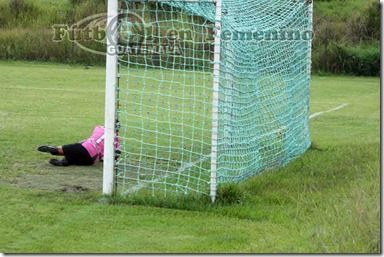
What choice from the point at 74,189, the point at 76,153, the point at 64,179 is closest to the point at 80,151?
the point at 76,153

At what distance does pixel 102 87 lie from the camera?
20547 millimetres

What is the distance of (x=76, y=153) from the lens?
9.54 meters

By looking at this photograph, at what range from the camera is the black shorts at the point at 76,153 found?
31.2ft

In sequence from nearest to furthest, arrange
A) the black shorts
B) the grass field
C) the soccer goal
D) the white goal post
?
the grass field, the white goal post, the soccer goal, the black shorts

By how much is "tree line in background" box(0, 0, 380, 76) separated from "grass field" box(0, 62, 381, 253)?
15.6m

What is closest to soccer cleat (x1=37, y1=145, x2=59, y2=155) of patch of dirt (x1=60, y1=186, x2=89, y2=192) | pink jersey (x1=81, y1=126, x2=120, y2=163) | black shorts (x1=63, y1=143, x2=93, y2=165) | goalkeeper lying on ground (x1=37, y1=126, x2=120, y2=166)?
goalkeeper lying on ground (x1=37, y1=126, x2=120, y2=166)

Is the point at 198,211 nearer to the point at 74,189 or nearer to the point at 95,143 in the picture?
the point at 74,189

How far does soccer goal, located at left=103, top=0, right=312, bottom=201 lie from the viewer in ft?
25.8

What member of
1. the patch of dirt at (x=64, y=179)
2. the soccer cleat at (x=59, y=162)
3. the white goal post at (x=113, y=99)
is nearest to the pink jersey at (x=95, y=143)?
the patch of dirt at (x=64, y=179)

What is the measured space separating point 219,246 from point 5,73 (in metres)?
17.3

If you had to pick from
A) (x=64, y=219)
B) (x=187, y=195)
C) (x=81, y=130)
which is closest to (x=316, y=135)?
(x=81, y=130)

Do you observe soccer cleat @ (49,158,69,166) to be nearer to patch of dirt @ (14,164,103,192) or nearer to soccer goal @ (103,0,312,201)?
patch of dirt @ (14,164,103,192)

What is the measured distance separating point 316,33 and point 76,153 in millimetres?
21820

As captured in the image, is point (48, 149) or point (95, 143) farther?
point (95, 143)
